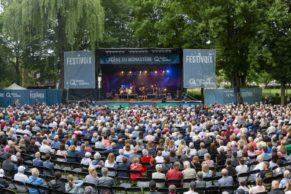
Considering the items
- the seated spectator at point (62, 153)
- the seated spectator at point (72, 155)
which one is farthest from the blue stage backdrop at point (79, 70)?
the seated spectator at point (72, 155)

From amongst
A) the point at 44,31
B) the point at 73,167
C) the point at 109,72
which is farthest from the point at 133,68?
the point at 73,167

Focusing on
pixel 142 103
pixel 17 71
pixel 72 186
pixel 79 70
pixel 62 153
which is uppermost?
pixel 17 71

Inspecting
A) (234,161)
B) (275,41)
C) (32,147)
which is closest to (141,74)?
(275,41)

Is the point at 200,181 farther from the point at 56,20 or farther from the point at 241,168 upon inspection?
the point at 56,20

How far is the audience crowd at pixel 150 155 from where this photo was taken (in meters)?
11.3

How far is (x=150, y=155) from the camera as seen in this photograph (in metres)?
14.9

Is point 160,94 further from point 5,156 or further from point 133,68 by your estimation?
point 5,156

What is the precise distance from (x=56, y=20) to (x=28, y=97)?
267 inches

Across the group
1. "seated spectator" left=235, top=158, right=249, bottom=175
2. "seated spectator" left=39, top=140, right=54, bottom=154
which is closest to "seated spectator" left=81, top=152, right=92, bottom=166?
"seated spectator" left=39, top=140, right=54, bottom=154

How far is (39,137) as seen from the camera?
682 inches

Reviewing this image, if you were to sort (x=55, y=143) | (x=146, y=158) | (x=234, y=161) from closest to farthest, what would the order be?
(x=234, y=161), (x=146, y=158), (x=55, y=143)

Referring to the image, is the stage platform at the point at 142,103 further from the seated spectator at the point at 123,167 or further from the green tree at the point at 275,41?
the seated spectator at the point at 123,167

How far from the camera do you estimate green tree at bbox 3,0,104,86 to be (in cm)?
3825

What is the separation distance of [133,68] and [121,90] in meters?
2.45
